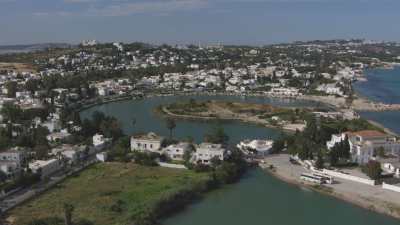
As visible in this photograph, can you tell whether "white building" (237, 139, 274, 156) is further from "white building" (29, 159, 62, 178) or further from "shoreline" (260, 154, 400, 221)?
"white building" (29, 159, 62, 178)

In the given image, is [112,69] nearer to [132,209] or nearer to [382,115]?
[382,115]

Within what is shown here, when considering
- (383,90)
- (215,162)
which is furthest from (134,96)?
(215,162)

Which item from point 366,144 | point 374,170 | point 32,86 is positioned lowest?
point 32,86

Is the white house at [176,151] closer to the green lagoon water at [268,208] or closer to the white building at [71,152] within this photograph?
the green lagoon water at [268,208]

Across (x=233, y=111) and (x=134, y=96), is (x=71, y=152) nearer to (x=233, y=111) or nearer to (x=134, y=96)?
(x=233, y=111)

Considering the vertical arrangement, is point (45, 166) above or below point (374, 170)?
below

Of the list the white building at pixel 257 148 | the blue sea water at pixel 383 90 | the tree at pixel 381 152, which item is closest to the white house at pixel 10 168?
the white building at pixel 257 148
